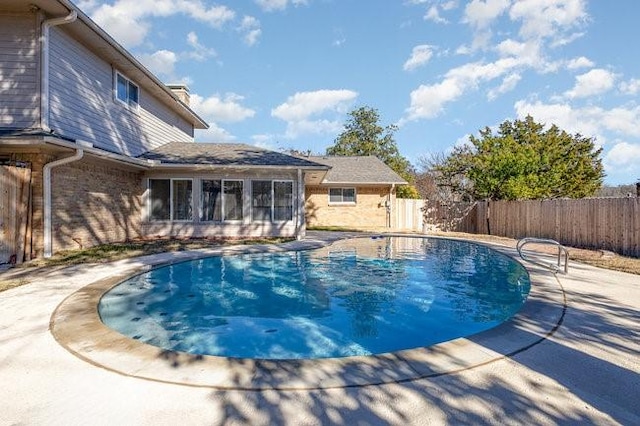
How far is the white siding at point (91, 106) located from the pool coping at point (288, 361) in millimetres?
7454

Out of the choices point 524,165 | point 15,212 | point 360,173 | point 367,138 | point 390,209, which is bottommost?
point 15,212

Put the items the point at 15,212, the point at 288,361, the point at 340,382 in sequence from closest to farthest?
the point at 340,382, the point at 288,361, the point at 15,212

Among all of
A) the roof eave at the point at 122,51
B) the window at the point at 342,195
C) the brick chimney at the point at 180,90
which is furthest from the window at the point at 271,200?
the brick chimney at the point at 180,90

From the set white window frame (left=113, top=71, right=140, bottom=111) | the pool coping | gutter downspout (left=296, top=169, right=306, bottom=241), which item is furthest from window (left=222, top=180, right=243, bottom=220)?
the pool coping

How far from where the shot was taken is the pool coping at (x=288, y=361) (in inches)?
116

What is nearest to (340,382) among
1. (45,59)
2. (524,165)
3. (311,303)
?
(311,303)

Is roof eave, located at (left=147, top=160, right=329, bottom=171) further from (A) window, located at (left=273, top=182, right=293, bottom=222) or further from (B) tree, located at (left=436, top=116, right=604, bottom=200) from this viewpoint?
(B) tree, located at (left=436, top=116, right=604, bottom=200)

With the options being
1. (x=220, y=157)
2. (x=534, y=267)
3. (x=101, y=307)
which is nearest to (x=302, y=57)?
(x=220, y=157)

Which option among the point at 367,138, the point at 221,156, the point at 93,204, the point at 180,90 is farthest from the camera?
the point at 367,138

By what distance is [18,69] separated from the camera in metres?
9.01

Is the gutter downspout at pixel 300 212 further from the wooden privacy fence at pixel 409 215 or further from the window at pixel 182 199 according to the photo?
the wooden privacy fence at pixel 409 215

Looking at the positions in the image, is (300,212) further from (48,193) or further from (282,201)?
(48,193)

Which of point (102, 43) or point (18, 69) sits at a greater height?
point (102, 43)

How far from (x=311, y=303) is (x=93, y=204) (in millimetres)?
8423
